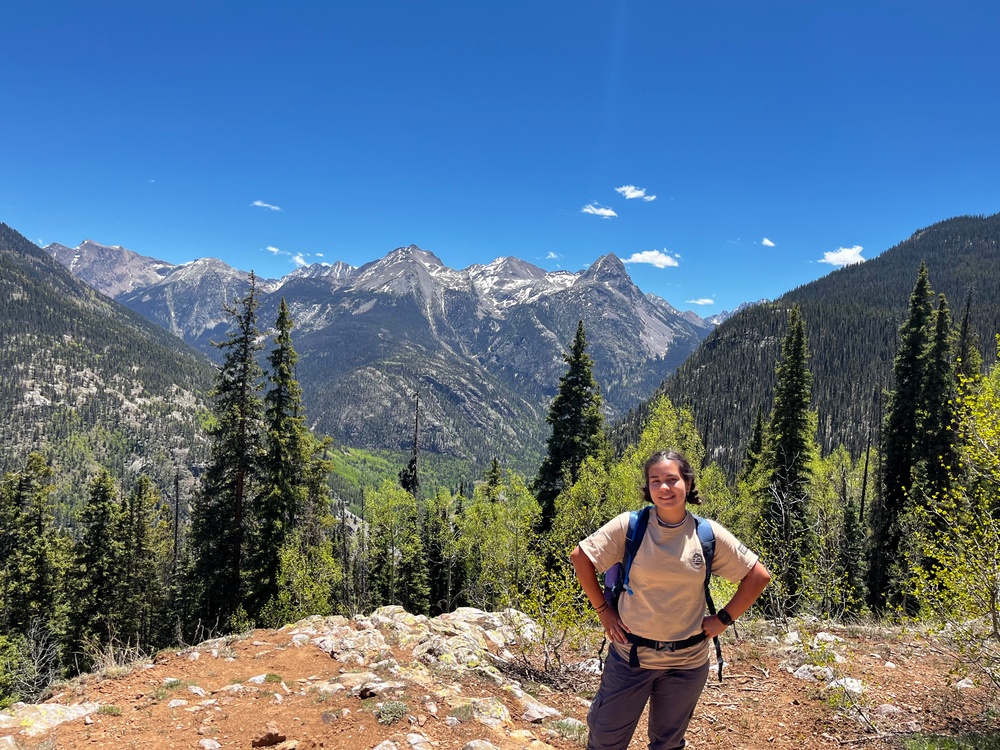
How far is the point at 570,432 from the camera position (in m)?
27.2

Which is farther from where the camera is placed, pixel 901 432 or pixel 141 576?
pixel 141 576

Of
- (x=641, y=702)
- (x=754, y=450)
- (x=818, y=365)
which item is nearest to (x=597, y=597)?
(x=641, y=702)

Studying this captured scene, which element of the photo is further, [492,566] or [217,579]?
[492,566]

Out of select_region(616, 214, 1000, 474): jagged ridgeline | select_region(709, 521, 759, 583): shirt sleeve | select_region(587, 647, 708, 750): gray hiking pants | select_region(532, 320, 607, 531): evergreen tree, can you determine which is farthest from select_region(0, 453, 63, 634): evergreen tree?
select_region(616, 214, 1000, 474): jagged ridgeline

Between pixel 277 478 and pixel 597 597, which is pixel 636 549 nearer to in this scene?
pixel 597 597

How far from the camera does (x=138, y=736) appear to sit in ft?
20.7

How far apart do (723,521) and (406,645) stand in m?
12.7

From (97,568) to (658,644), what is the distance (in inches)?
1393

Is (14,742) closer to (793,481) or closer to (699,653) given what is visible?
(699,653)

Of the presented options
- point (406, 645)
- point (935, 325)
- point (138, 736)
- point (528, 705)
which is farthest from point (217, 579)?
point (935, 325)

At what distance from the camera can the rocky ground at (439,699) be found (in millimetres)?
6473

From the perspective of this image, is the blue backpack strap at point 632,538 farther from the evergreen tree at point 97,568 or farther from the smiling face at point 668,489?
the evergreen tree at point 97,568

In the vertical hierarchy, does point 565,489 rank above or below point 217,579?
above

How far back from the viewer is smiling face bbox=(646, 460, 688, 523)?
4012 mm
